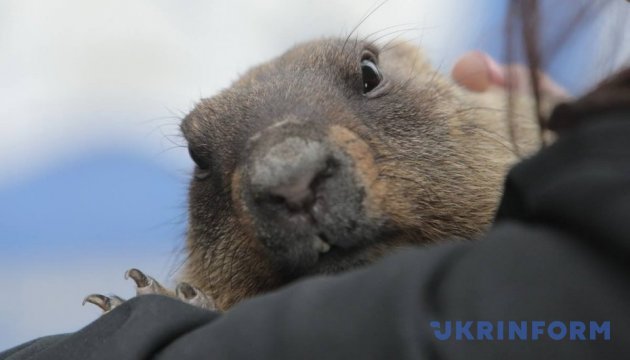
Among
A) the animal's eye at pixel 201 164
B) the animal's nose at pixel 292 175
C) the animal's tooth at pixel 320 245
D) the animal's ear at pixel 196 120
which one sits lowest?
the animal's tooth at pixel 320 245

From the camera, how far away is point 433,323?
1.06 m

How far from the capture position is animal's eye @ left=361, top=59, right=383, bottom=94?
2.38 meters

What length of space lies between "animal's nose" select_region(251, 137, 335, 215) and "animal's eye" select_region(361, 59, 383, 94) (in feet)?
2.09

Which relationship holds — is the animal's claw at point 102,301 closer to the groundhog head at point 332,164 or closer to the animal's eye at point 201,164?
the groundhog head at point 332,164

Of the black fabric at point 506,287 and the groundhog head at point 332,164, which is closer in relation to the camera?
the black fabric at point 506,287

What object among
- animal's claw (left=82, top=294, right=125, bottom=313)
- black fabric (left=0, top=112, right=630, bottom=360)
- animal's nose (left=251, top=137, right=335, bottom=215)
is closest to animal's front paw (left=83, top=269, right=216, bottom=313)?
animal's claw (left=82, top=294, right=125, bottom=313)

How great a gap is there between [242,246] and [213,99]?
1.88 feet

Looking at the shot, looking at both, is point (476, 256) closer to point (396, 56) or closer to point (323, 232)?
point (323, 232)

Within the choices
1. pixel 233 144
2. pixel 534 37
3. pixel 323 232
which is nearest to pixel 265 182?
pixel 323 232

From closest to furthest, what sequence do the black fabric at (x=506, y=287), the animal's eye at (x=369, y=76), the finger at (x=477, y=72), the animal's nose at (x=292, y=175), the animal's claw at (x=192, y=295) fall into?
the black fabric at (x=506, y=287)
the animal's nose at (x=292, y=175)
the animal's claw at (x=192, y=295)
the animal's eye at (x=369, y=76)
the finger at (x=477, y=72)

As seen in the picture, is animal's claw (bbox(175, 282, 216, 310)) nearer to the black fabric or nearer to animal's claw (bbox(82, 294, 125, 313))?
animal's claw (bbox(82, 294, 125, 313))

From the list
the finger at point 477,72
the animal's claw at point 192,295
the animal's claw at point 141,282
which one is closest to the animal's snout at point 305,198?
the animal's claw at point 192,295

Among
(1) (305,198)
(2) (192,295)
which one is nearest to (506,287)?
(1) (305,198)

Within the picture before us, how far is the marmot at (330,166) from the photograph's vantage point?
69.0 inches
